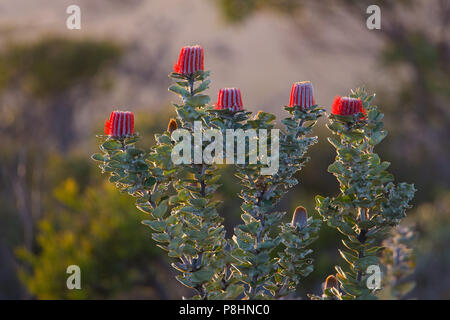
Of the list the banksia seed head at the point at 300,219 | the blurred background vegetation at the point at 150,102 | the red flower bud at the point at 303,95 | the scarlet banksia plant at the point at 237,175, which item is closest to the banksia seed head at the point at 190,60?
the scarlet banksia plant at the point at 237,175

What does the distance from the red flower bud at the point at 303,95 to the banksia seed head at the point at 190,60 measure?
332 millimetres

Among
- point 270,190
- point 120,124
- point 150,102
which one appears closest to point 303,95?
point 270,190

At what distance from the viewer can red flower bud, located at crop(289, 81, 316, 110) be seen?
1904 mm

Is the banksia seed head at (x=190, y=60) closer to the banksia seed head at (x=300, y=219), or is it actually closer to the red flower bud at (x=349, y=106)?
the red flower bud at (x=349, y=106)

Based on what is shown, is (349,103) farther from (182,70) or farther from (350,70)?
(350,70)

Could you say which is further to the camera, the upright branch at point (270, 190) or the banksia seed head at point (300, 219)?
the banksia seed head at point (300, 219)

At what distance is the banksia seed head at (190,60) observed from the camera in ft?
6.10

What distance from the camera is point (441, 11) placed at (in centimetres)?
1448

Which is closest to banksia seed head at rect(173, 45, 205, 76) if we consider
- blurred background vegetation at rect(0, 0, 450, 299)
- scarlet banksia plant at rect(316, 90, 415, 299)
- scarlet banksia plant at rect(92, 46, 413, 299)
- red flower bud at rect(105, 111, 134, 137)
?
scarlet banksia plant at rect(92, 46, 413, 299)

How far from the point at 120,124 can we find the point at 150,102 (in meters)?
21.8

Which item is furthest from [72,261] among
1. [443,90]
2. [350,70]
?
[350,70]

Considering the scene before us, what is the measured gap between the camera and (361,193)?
193 cm

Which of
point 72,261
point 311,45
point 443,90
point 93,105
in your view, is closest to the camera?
point 72,261

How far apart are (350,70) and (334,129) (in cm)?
1852
